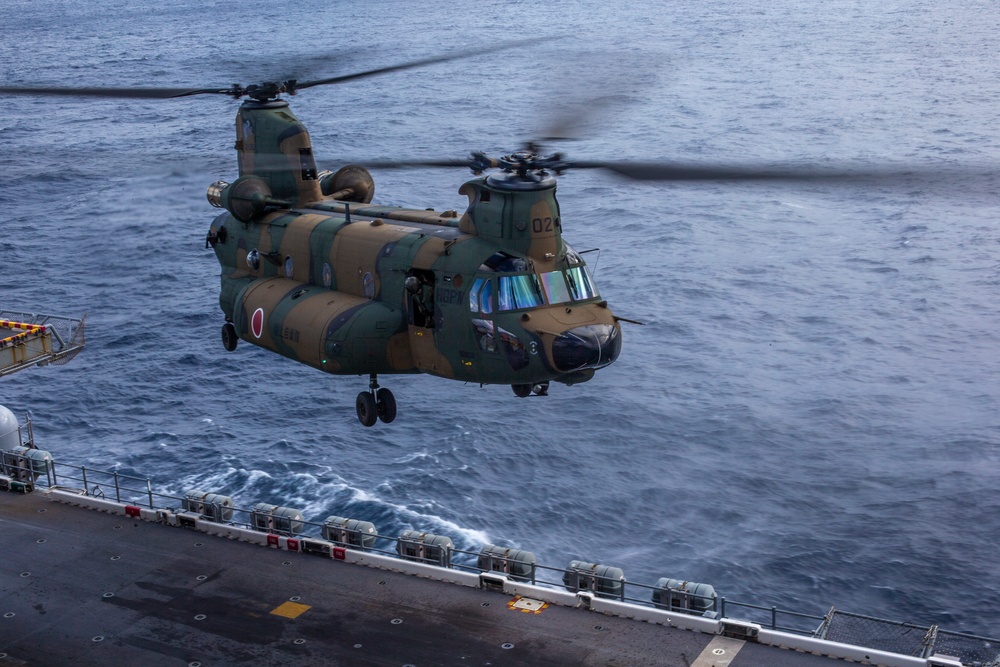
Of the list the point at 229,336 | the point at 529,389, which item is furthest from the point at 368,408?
the point at 229,336

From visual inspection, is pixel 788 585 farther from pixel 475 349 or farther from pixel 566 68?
pixel 566 68

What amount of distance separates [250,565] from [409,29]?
124558 millimetres

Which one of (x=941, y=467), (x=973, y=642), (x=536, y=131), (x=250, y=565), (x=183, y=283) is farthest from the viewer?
(x=183, y=283)

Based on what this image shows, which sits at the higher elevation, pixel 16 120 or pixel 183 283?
pixel 16 120

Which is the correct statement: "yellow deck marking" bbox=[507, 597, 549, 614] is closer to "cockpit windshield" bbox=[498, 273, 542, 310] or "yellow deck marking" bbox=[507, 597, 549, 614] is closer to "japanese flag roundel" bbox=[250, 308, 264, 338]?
"cockpit windshield" bbox=[498, 273, 542, 310]

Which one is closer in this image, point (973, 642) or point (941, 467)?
point (973, 642)

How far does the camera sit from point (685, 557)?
1631 inches

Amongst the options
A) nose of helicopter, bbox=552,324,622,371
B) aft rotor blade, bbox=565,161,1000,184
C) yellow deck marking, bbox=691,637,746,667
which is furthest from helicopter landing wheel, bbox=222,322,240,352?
yellow deck marking, bbox=691,637,746,667

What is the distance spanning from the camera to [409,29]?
147 metres

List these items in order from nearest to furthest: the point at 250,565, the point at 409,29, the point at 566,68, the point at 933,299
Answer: the point at 250,565 → the point at 933,299 → the point at 566,68 → the point at 409,29

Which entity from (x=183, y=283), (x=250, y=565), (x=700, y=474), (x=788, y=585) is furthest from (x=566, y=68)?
(x=250, y=565)

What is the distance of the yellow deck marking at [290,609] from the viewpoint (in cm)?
2828

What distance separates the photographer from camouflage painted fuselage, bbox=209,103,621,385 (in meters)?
24.1

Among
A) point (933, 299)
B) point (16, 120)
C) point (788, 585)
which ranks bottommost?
point (788, 585)
